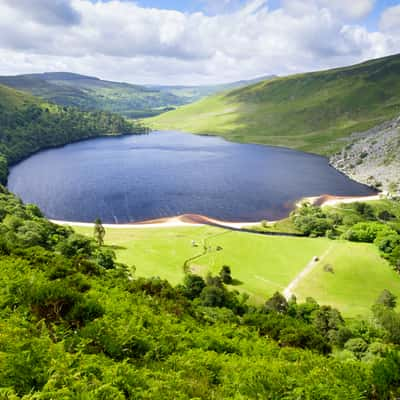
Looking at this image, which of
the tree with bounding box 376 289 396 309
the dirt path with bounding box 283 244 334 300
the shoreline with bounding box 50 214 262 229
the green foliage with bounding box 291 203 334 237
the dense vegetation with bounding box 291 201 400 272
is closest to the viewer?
the tree with bounding box 376 289 396 309

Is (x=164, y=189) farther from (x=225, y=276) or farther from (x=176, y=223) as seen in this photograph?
(x=225, y=276)

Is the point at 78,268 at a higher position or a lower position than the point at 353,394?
lower

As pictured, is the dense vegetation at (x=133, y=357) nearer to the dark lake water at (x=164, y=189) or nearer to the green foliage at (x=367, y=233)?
the green foliage at (x=367, y=233)

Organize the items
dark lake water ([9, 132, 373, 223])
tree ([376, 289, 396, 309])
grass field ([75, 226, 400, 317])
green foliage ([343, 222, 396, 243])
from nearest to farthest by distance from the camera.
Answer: tree ([376, 289, 396, 309]) < grass field ([75, 226, 400, 317]) < green foliage ([343, 222, 396, 243]) < dark lake water ([9, 132, 373, 223])

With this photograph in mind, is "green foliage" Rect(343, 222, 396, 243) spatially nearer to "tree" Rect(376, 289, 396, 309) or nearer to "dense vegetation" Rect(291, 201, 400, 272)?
"dense vegetation" Rect(291, 201, 400, 272)

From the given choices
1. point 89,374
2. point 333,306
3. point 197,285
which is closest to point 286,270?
point 333,306

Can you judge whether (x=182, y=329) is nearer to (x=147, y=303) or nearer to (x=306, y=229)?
(x=147, y=303)

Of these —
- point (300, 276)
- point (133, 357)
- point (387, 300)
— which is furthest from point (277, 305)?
point (133, 357)

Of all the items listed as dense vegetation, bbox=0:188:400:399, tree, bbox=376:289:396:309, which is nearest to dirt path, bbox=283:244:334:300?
tree, bbox=376:289:396:309
